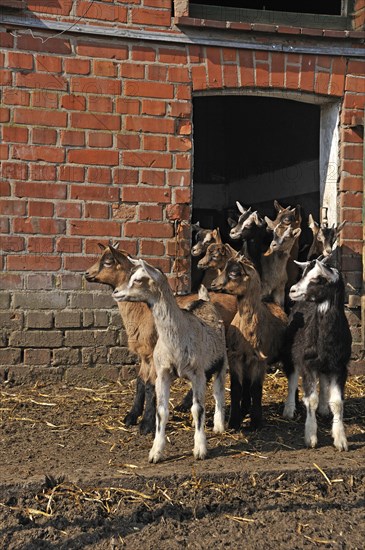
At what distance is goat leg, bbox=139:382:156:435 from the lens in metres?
7.17

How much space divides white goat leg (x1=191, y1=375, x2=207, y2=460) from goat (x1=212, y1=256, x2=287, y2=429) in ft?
Answer: 2.72

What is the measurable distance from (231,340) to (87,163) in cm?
304

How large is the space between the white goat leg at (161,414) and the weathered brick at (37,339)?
2948 mm

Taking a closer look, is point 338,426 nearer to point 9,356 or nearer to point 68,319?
point 68,319

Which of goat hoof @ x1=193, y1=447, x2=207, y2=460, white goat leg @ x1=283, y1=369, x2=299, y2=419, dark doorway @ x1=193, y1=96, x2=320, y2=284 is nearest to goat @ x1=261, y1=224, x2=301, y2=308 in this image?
dark doorway @ x1=193, y1=96, x2=320, y2=284

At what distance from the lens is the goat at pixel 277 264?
970 cm

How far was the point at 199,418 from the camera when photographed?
6504 mm

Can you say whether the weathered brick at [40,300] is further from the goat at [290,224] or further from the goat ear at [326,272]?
the goat ear at [326,272]

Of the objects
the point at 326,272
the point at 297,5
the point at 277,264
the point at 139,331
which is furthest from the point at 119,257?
the point at 297,5

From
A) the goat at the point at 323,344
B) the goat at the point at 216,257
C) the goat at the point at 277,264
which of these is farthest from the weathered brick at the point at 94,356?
the goat at the point at 323,344

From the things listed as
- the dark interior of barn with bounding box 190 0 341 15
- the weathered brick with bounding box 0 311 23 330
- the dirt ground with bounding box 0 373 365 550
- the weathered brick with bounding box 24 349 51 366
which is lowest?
the dirt ground with bounding box 0 373 365 550

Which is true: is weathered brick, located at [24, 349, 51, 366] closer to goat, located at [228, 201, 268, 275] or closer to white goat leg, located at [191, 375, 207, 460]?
goat, located at [228, 201, 268, 275]

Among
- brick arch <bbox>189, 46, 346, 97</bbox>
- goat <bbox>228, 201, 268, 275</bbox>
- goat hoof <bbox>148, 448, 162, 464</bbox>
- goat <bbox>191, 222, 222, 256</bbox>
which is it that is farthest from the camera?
A: goat <bbox>228, 201, 268, 275</bbox>

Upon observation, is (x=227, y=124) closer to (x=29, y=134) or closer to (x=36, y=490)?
(x=29, y=134)
